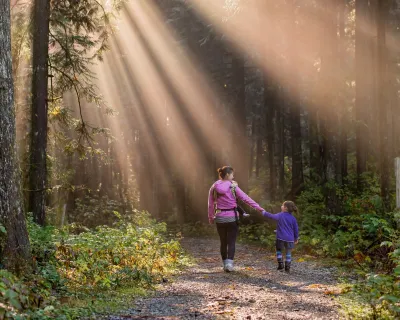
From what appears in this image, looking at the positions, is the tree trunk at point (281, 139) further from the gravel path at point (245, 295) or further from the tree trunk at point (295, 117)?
the gravel path at point (245, 295)

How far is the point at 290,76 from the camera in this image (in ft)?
81.8

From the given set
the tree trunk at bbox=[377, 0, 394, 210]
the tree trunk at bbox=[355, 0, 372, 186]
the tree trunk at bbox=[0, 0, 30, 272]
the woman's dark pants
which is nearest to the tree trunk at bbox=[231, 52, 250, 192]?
the tree trunk at bbox=[355, 0, 372, 186]

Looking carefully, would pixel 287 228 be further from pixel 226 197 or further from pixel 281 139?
pixel 281 139

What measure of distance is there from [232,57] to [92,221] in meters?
10.5

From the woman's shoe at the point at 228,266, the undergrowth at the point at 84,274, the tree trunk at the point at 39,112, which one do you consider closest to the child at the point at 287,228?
the woman's shoe at the point at 228,266

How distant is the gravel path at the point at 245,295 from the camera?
6848 mm

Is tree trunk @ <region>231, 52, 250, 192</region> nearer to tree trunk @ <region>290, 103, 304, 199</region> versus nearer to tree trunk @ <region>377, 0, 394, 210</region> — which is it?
tree trunk @ <region>290, 103, 304, 199</region>

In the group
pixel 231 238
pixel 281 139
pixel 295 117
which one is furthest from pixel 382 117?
pixel 295 117

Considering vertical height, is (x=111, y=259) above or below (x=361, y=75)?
below

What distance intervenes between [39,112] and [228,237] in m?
6.35

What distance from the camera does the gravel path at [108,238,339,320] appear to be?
685 centimetres

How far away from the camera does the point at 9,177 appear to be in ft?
25.6

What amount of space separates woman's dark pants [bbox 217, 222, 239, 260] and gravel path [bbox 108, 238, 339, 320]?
1.39 feet

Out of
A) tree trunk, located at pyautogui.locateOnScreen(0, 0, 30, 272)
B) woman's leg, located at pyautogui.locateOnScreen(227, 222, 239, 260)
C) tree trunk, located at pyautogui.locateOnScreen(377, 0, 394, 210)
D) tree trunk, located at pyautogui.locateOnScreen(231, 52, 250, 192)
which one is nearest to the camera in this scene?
tree trunk, located at pyautogui.locateOnScreen(0, 0, 30, 272)
